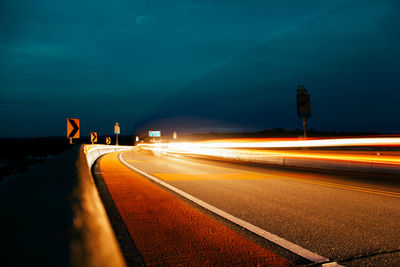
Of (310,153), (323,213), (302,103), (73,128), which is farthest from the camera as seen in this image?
(302,103)

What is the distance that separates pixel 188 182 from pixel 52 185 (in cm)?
751

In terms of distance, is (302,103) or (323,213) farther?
(302,103)

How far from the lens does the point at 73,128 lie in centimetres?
1526

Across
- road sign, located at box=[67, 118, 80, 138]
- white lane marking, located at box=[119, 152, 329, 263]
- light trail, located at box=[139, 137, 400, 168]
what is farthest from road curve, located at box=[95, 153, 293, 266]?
light trail, located at box=[139, 137, 400, 168]

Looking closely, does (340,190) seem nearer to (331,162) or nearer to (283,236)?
(283,236)

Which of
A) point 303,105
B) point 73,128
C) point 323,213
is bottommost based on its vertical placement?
point 323,213

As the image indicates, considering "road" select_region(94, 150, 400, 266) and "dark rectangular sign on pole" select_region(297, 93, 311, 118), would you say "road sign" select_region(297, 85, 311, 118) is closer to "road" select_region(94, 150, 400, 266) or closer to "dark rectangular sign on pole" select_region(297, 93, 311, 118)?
"dark rectangular sign on pole" select_region(297, 93, 311, 118)

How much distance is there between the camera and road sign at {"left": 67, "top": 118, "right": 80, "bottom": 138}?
49.2ft

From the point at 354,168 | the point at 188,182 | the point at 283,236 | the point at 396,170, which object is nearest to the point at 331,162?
the point at 354,168

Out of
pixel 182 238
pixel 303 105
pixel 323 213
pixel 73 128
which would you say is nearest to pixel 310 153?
pixel 303 105

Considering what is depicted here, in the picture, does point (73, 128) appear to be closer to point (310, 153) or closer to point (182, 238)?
point (182, 238)

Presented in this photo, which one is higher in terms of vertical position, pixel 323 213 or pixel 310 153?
pixel 310 153

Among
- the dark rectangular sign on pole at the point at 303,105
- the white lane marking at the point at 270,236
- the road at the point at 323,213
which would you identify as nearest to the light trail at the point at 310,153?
the dark rectangular sign on pole at the point at 303,105

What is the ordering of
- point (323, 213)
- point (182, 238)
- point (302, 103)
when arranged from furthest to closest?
point (302, 103)
point (323, 213)
point (182, 238)
